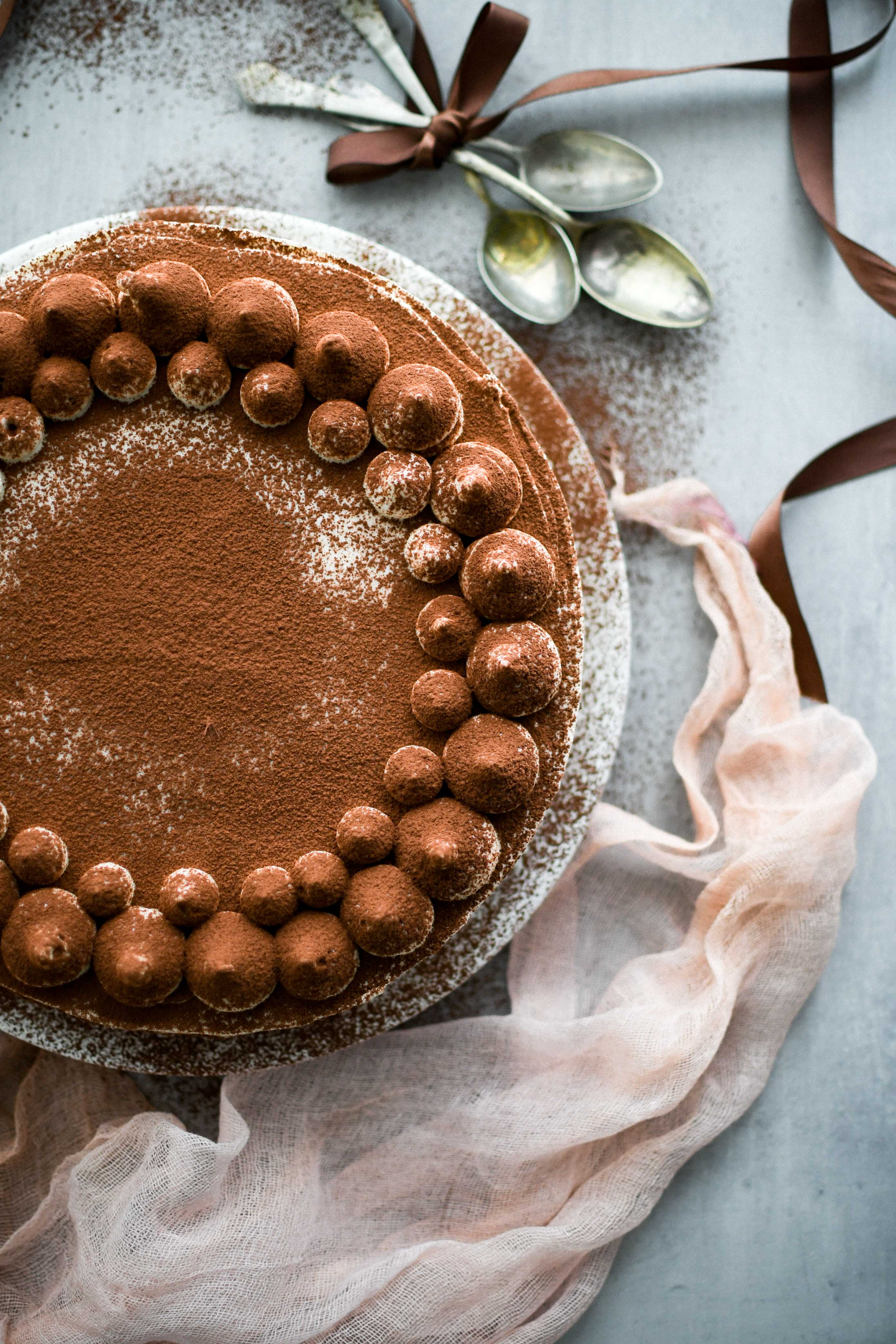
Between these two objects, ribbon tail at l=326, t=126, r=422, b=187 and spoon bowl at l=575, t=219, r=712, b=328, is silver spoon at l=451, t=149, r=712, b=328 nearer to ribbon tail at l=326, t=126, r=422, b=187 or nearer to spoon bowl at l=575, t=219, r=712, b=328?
spoon bowl at l=575, t=219, r=712, b=328

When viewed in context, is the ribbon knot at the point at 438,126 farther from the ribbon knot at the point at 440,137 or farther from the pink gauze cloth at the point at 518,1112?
the pink gauze cloth at the point at 518,1112

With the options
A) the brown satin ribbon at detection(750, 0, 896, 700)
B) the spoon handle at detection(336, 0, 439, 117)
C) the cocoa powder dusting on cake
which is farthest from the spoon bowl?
the cocoa powder dusting on cake

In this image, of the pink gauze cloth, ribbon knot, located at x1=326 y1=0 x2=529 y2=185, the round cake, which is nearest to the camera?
the round cake

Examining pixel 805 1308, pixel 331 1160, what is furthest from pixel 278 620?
pixel 805 1308

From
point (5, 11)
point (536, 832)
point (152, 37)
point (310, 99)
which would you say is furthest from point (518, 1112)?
point (5, 11)

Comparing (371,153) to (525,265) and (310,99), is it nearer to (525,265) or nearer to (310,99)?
(310,99)

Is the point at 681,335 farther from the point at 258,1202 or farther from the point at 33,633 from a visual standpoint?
the point at 258,1202
